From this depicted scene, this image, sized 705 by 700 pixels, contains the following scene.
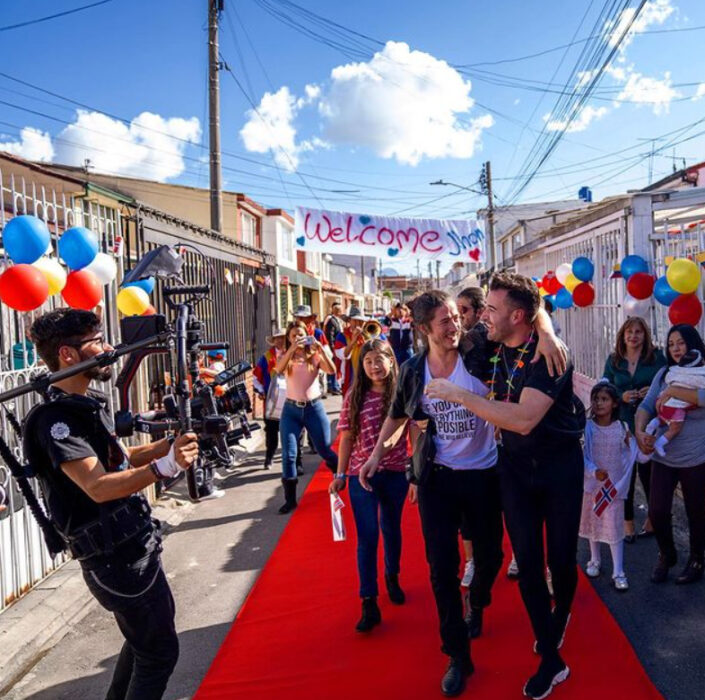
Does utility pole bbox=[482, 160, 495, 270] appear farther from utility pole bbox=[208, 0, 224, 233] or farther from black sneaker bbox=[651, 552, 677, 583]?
black sneaker bbox=[651, 552, 677, 583]

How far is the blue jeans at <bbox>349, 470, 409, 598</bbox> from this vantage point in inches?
150

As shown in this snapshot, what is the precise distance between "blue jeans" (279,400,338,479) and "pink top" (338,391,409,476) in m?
2.13

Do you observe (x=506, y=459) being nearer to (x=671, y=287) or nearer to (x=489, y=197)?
(x=671, y=287)

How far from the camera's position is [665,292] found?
5.23 meters

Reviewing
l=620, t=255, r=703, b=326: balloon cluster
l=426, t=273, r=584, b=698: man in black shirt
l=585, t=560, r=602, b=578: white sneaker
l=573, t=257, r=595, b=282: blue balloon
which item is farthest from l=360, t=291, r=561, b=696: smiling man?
l=573, t=257, r=595, b=282: blue balloon

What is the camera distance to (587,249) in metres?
8.84

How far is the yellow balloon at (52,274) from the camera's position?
3926 mm

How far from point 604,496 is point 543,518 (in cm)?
137

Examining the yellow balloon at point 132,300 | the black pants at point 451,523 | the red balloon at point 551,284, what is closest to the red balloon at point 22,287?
the yellow balloon at point 132,300

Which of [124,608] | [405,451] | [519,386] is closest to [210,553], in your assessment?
[405,451]

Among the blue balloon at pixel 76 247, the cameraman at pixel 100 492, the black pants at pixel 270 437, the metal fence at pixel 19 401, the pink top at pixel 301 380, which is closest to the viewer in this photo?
the cameraman at pixel 100 492

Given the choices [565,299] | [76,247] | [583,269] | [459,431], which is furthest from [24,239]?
[565,299]

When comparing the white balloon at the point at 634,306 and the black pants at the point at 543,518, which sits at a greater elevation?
the white balloon at the point at 634,306

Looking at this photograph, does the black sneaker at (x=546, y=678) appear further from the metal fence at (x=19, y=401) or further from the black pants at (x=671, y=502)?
the metal fence at (x=19, y=401)
